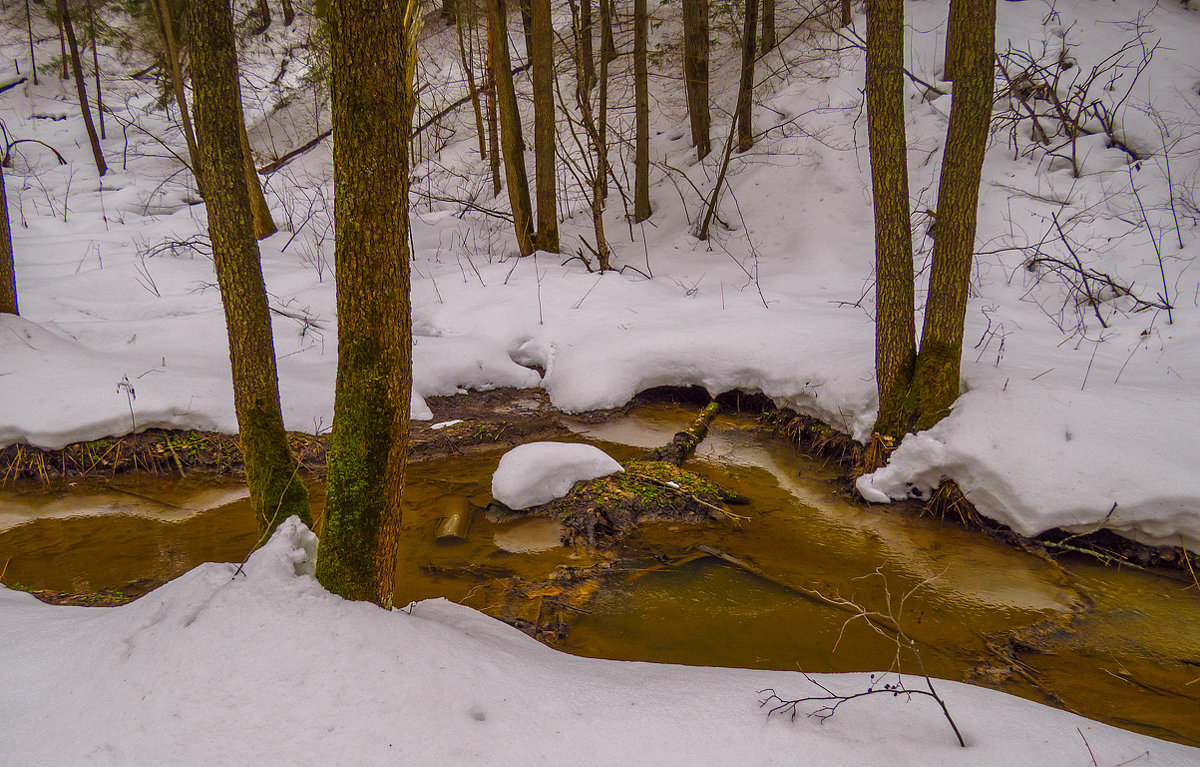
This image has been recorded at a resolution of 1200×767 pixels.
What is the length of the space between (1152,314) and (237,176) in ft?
25.5

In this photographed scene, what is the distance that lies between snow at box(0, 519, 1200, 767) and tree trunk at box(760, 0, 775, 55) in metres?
12.6

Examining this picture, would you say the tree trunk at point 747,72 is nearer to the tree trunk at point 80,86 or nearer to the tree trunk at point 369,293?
the tree trunk at point 369,293

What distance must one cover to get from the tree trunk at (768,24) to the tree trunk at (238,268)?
11.6m

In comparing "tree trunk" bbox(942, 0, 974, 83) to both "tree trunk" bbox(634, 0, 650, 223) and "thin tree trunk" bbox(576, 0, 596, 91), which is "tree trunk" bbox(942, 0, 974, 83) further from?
"tree trunk" bbox(634, 0, 650, 223)

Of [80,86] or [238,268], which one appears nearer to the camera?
[238,268]

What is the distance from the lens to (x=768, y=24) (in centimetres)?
1270

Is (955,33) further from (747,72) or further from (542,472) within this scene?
(747,72)

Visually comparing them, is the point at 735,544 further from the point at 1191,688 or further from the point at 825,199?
the point at 825,199

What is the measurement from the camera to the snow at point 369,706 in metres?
1.82

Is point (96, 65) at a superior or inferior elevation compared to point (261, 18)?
inferior

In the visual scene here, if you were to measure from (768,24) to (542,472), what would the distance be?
11.9 meters

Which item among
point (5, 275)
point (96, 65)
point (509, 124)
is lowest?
point (5, 275)

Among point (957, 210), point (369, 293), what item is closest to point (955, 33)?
point (957, 210)

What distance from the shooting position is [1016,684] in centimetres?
299
